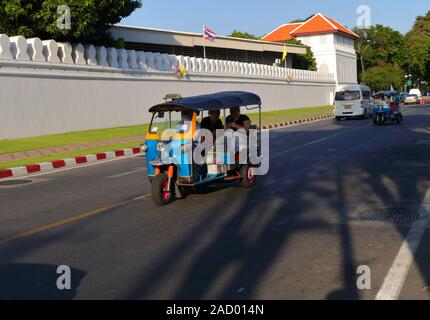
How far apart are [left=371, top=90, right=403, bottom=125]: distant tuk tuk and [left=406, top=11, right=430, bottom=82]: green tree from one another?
69.8 metres

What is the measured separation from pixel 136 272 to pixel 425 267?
2.68 meters

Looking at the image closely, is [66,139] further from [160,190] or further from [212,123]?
[160,190]

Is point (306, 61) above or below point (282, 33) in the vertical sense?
below

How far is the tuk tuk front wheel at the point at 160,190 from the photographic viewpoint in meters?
9.14

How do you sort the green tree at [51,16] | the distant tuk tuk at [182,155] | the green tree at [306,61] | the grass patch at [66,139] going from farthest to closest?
1. the green tree at [306,61]
2. the green tree at [51,16]
3. the grass patch at [66,139]
4. the distant tuk tuk at [182,155]

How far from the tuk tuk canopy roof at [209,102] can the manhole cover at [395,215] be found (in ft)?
10.6

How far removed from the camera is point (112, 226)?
777 cm

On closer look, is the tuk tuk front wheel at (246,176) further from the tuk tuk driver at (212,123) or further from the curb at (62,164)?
the curb at (62,164)


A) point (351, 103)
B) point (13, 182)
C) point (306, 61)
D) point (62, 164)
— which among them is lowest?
point (13, 182)

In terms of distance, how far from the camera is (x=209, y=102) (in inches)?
396

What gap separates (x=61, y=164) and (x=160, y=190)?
8036 mm

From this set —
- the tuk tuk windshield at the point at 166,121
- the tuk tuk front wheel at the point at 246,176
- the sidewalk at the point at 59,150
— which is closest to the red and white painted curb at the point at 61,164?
the sidewalk at the point at 59,150

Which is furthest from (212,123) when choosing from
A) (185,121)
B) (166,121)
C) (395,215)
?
(395,215)
